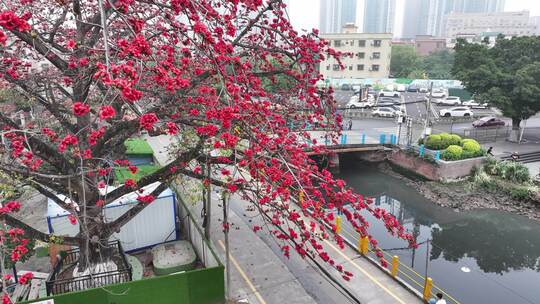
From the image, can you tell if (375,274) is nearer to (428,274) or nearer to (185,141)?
(428,274)

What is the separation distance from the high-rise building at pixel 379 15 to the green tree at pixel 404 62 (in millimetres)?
87183

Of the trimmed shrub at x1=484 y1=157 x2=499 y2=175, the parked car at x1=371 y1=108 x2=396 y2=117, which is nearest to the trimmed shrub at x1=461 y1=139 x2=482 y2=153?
the trimmed shrub at x1=484 y1=157 x2=499 y2=175

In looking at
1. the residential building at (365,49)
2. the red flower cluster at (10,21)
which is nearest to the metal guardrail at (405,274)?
the red flower cluster at (10,21)

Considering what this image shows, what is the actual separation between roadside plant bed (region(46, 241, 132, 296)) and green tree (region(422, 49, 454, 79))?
60023 millimetres

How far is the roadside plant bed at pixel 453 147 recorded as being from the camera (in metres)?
19.6

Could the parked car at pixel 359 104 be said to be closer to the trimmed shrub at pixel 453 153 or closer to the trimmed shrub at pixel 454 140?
the trimmed shrub at pixel 454 140

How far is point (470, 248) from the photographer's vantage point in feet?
47.5

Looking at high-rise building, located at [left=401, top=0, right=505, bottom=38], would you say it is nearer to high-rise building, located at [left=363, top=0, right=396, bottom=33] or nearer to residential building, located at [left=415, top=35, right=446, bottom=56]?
high-rise building, located at [left=363, top=0, right=396, bottom=33]

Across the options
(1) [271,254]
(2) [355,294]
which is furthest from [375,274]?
(1) [271,254]

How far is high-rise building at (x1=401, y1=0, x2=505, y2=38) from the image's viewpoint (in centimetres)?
15612

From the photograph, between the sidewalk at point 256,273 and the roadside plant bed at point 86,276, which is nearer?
the roadside plant bed at point 86,276

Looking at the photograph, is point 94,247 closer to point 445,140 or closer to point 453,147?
point 453,147

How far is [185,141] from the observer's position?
24.6 feet

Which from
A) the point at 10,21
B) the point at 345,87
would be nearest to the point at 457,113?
the point at 345,87
